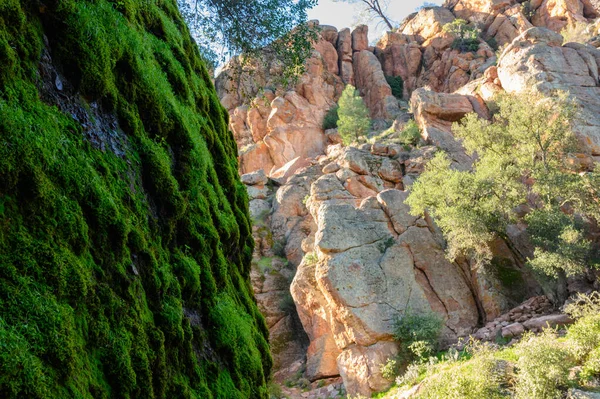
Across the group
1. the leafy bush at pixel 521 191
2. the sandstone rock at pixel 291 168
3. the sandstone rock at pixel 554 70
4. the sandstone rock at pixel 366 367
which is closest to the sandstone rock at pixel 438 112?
the sandstone rock at pixel 554 70

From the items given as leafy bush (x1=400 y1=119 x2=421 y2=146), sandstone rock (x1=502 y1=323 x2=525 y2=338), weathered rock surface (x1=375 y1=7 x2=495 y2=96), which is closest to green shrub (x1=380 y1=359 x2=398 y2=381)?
sandstone rock (x1=502 y1=323 x2=525 y2=338)

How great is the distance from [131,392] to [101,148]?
2.15 meters

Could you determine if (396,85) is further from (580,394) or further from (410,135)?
(580,394)

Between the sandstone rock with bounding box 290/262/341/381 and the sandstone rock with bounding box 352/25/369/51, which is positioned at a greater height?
the sandstone rock with bounding box 352/25/369/51

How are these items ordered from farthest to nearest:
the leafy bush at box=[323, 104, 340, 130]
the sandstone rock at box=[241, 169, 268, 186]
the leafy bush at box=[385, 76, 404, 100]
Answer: the leafy bush at box=[385, 76, 404, 100]
the leafy bush at box=[323, 104, 340, 130]
the sandstone rock at box=[241, 169, 268, 186]

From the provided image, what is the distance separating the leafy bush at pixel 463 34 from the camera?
155ft

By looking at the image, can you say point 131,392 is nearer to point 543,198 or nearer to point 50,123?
point 50,123

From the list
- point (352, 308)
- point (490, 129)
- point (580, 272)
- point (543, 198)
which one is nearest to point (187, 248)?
point (352, 308)

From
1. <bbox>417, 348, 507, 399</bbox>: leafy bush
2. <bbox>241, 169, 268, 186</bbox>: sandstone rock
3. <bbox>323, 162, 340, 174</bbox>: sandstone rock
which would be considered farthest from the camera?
<bbox>241, 169, 268, 186</bbox>: sandstone rock

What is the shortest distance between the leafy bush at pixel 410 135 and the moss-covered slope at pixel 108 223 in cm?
2631

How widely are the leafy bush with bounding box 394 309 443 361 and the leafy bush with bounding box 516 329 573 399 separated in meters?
5.58

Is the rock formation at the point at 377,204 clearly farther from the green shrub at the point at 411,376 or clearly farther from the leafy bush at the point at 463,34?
the green shrub at the point at 411,376

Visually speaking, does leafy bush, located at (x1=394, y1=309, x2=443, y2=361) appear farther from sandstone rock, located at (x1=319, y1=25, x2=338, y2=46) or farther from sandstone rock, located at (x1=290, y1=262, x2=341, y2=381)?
sandstone rock, located at (x1=319, y1=25, x2=338, y2=46)

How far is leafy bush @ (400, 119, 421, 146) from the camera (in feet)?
102
